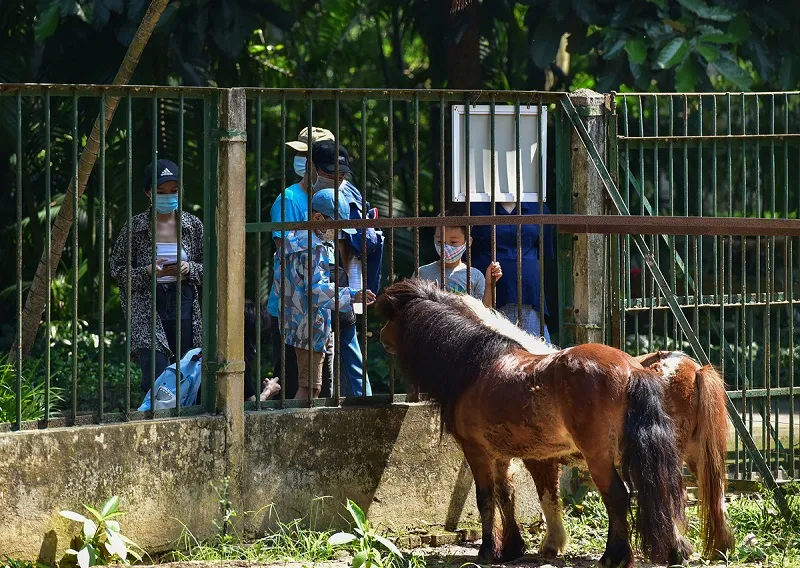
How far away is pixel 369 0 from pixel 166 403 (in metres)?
7.35

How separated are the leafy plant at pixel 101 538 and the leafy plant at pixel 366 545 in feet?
3.09

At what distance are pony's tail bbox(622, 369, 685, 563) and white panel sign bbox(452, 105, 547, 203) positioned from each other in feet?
5.77

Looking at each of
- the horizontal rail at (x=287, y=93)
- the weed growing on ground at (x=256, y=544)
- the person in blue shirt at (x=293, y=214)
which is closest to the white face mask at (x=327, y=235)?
the person in blue shirt at (x=293, y=214)

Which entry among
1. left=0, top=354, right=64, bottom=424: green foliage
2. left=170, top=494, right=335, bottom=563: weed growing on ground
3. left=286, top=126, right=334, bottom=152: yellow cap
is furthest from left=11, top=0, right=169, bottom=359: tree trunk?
left=170, top=494, right=335, bottom=563: weed growing on ground

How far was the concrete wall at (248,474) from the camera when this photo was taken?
5281 mm

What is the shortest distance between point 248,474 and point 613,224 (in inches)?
84.9

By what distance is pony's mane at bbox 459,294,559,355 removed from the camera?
563cm

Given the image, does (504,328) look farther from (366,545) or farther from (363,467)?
(366,545)

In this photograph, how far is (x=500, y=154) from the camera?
6559 mm

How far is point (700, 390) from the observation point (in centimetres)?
525

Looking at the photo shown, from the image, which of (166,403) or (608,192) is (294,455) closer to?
(166,403)

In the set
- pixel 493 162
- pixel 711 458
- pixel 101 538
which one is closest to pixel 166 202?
pixel 493 162

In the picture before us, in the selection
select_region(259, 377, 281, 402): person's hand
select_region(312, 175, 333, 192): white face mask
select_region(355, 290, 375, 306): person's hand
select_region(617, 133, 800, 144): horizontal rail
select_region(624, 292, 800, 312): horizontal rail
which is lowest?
select_region(259, 377, 281, 402): person's hand

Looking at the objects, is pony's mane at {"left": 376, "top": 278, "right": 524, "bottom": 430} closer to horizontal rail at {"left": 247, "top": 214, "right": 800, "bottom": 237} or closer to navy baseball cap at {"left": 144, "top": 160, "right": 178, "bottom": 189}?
horizontal rail at {"left": 247, "top": 214, "right": 800, "bottom": 237}
